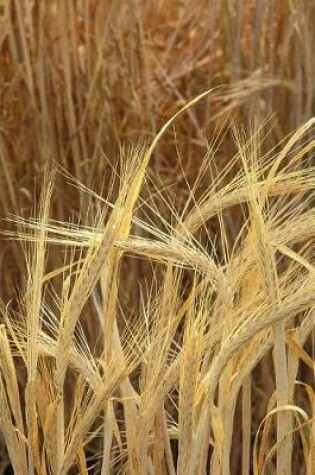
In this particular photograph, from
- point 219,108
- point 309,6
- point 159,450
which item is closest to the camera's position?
point 159,450

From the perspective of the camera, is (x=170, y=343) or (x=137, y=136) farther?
(x=137, y=136)

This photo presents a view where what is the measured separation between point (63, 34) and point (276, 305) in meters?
1.18

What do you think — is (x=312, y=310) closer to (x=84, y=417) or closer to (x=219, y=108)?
(x=84, y=417)

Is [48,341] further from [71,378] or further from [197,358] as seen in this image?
[71,378]

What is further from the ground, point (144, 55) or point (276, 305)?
point (144, 55)

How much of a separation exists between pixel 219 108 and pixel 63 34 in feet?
1.48

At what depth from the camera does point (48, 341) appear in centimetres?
119

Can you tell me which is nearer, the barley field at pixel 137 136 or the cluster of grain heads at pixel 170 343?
the cluster of grain heads at pixel 170 343

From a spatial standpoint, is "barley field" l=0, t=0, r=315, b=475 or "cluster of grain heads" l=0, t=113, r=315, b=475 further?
"barley field" l=0, t=0, r=315, b=475

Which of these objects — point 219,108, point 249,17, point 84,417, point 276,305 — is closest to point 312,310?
point 276,305

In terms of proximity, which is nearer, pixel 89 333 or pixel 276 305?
pixel 276 305

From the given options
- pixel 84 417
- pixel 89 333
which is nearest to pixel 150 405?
pixel 84 417

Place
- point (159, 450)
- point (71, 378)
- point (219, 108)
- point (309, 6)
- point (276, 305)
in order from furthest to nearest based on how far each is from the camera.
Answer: point (219, 108), point (71, 378), point (309, 6), point (159, 450), point (276, 305)

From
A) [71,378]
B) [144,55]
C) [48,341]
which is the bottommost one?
[71,378]
